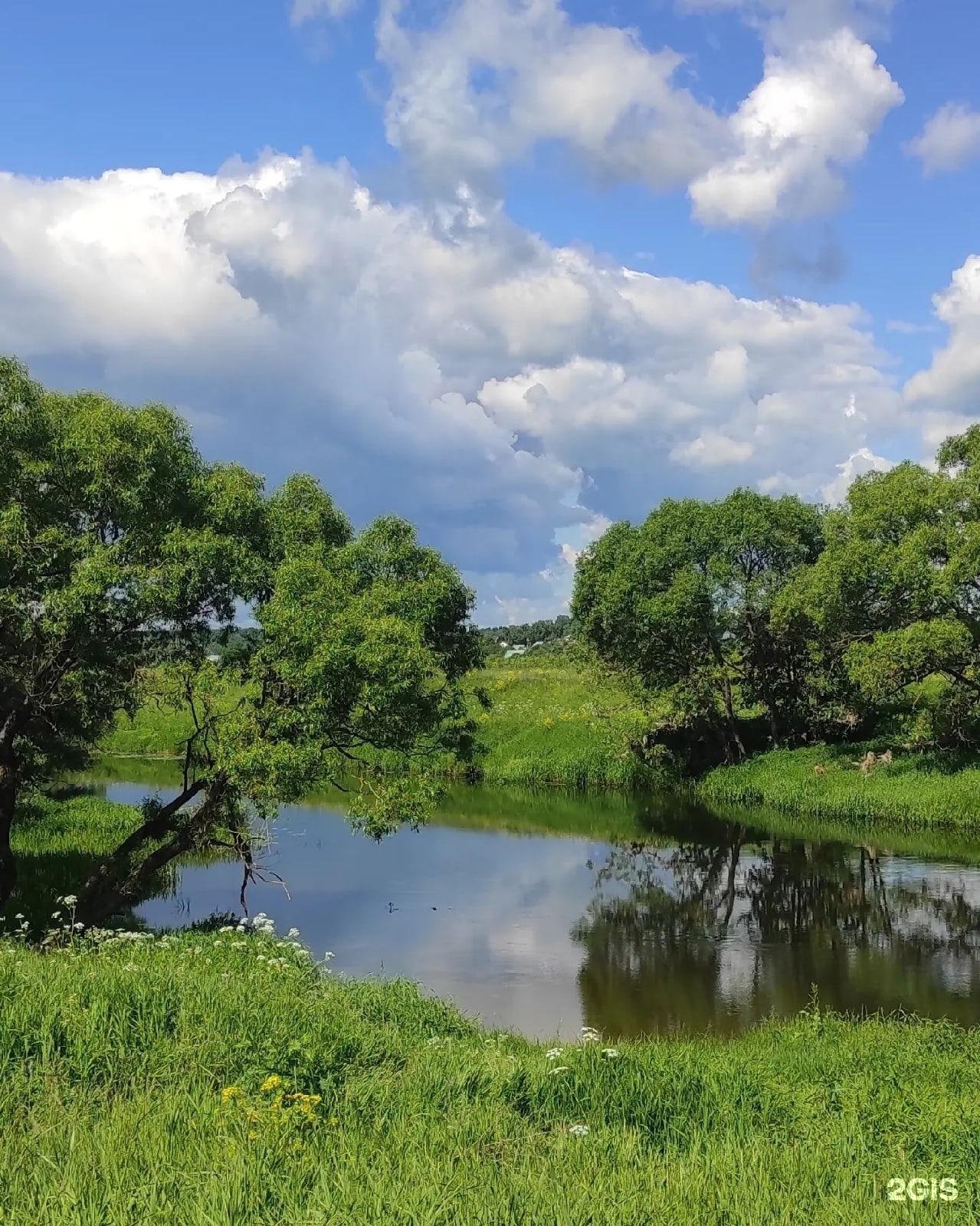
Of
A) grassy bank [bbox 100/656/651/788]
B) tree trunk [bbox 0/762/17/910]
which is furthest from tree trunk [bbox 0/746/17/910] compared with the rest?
grassy bank [bbox 100/656/651/788]

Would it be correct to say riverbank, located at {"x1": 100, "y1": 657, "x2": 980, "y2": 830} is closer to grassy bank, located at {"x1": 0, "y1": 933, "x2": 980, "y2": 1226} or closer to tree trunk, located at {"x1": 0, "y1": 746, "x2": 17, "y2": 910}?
tree trunk, located at {"x1": 0, "y1": 746, "x2": 17, "y2": 910}

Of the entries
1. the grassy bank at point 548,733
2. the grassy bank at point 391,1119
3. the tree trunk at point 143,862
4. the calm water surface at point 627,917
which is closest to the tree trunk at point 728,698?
the grassy bank at point 548,733

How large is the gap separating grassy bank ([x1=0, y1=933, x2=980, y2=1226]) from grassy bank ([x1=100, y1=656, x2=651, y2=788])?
985 inches

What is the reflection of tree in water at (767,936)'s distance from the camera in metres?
15.3

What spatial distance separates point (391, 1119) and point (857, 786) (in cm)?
2862

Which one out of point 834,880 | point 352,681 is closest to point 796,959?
point 834,880

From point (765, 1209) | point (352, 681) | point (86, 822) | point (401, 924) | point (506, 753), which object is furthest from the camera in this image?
point (506, 753)

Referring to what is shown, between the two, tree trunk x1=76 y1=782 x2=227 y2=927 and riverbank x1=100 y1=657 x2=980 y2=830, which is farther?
riverbank x1=100 y1=657 x2=980 y2=830

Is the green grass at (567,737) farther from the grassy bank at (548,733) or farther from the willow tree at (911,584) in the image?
the willow tree at (911,584)

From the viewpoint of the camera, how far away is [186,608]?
51.7ft

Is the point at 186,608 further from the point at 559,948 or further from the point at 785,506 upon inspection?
the point at 785,506

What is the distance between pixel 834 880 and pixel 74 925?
17998 millimetres

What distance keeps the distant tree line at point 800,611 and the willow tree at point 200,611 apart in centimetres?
1707

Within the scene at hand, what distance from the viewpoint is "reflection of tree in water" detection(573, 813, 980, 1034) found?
15.3 m
